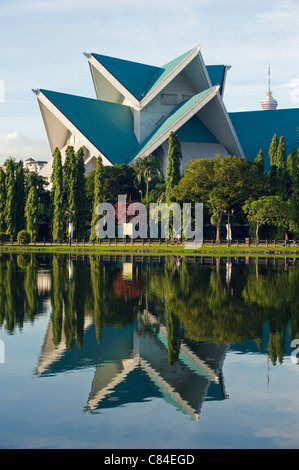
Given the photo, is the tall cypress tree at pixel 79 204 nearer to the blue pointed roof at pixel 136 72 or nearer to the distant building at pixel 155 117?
the distant building at pixel 155 117

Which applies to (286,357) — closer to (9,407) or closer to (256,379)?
(256,379)

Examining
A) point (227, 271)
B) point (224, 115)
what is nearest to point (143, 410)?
point (227, 271)

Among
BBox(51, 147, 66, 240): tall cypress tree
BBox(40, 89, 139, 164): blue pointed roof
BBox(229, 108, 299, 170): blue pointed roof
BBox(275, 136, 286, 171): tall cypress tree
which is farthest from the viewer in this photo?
BBox(229, 108, 299, 170): blue pointed roof

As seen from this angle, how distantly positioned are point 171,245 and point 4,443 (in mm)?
45422

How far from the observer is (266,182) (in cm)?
5484

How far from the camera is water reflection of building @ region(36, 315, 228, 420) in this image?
1002 centimetres

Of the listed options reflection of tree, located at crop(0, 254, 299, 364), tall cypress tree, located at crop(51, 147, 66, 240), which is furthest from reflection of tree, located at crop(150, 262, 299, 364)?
tall cypress tree, located at crop(51, 147, 66, 240)

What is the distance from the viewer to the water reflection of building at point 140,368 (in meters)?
10.0

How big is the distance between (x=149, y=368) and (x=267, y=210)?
136 feet

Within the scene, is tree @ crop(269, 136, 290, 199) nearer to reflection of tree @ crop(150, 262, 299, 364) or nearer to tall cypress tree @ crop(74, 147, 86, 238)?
tall cypress tree @ crop(74, 147, 86, 238)

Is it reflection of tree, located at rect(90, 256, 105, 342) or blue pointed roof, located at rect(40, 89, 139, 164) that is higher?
blue pointed roof, located at rect(40, 89, 139, 164)

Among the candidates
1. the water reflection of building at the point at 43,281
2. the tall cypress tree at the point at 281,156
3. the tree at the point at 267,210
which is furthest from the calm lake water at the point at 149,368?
the tall cypress tree at the point at 281,156

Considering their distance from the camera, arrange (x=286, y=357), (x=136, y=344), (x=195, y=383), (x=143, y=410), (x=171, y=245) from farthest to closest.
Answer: (x=171, y=245)
(x=136, y=344)
(x=286, y=357)
(x=195, y=383)
(x=143, y=410)

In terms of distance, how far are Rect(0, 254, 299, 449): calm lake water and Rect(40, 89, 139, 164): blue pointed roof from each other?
50.5 m
